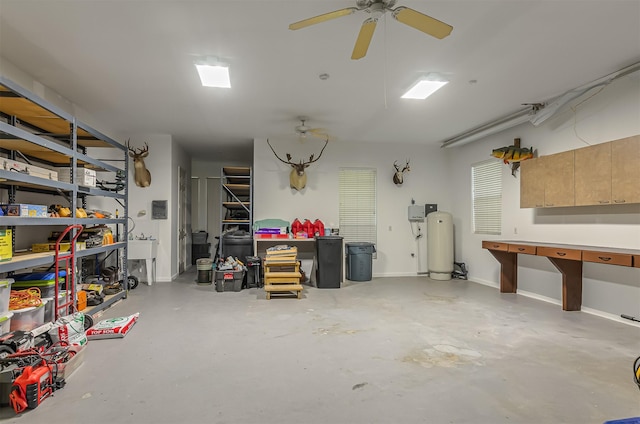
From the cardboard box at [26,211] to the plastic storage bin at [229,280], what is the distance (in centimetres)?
298

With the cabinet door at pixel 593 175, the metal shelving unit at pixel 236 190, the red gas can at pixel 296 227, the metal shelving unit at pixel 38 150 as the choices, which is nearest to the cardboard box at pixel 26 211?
the metal shelving unit at pixel 38 150

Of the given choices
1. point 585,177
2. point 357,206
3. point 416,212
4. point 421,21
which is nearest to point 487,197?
point 416,212

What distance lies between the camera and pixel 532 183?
5.39 m

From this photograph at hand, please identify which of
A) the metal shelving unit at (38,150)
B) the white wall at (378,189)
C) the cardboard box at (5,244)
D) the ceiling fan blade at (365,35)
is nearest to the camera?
the ceiling fan blade at (365,35)

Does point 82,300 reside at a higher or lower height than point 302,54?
lower

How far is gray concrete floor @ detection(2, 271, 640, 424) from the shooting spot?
7.30 feet

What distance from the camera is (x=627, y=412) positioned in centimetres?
222

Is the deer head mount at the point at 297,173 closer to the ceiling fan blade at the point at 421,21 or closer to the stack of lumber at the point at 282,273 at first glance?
the stack of lumber at the point at 282,273

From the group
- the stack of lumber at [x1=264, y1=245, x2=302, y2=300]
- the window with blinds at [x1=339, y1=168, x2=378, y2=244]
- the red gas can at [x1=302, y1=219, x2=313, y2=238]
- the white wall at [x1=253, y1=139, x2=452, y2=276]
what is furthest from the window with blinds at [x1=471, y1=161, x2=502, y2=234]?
the stack of lumber at [x1=264, y1=245, x2=302, y2=300]

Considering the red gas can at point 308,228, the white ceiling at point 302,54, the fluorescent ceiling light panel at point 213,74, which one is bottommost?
the red gas can at point 308,228

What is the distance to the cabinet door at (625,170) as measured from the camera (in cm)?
388

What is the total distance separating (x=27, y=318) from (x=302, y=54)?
12.6 feet

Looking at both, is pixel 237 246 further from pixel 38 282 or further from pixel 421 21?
pixel 421 21

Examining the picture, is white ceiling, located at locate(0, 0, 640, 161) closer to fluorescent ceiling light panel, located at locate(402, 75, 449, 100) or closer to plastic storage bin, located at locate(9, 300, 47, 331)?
fluorescent ceiling light panel, located at locate(402, 75, 449, 100)
